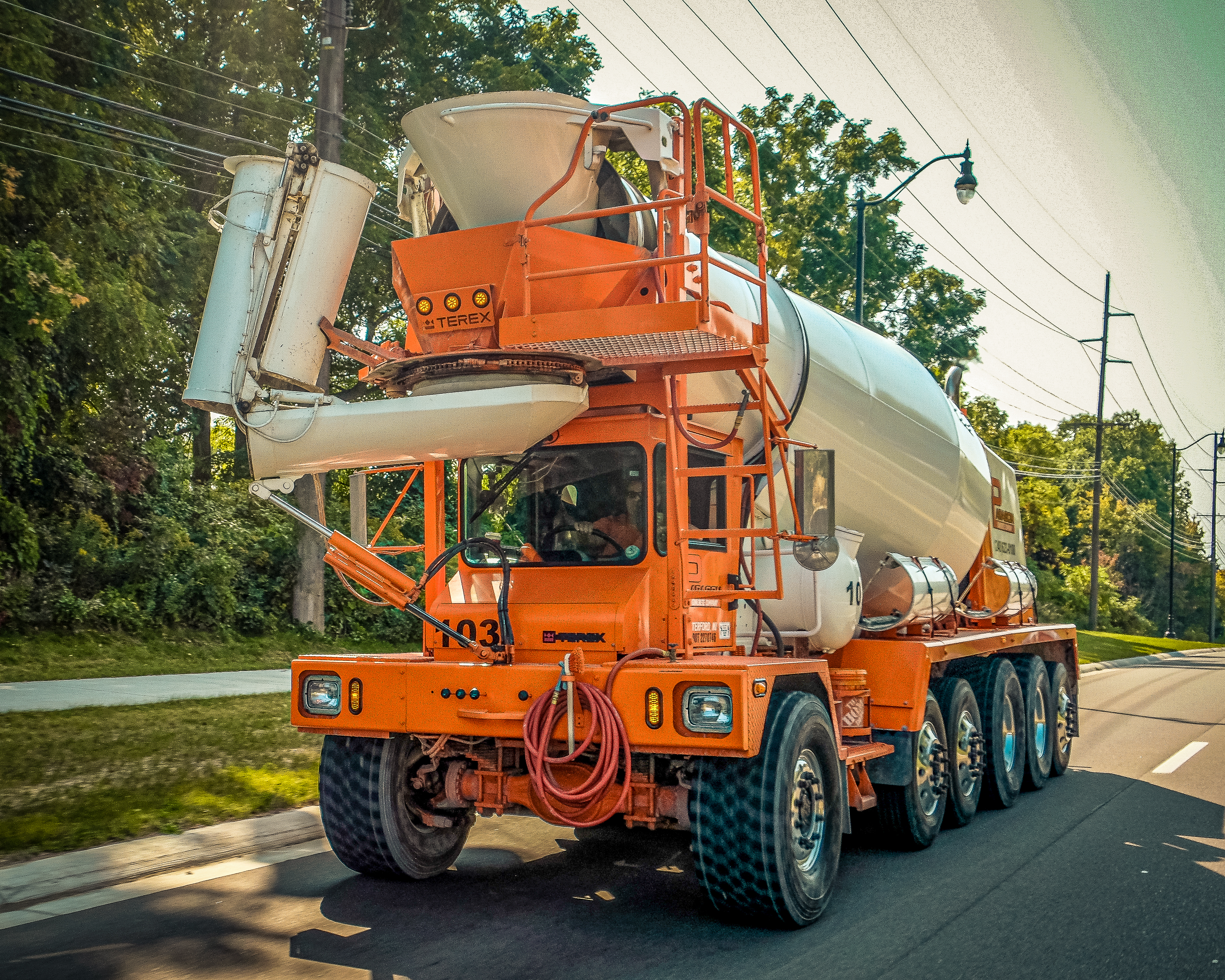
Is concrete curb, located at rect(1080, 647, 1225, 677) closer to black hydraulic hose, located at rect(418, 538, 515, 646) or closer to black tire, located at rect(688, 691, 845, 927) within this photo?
black tire, located at rect(688, 691, 845, 927)

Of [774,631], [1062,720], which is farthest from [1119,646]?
[774,631]

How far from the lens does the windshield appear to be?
6.09m

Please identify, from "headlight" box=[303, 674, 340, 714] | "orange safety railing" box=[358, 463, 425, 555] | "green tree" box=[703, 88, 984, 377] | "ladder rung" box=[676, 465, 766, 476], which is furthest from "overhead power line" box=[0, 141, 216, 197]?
"green tree" box=[703, 88, 984, 377]

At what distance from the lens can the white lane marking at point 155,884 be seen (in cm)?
555

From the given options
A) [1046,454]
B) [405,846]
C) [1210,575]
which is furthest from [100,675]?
[1210,575]

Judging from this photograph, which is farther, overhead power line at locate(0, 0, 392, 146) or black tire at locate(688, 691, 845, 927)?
overhead power line at locate(0, 0, 392, 146)

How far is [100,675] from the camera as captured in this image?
14.3m

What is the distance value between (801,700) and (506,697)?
1.48 meters

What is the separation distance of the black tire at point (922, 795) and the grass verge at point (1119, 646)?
2267 cm

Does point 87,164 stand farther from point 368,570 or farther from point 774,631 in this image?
point 774,631

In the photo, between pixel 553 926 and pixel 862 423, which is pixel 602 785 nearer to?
pixel 553 926

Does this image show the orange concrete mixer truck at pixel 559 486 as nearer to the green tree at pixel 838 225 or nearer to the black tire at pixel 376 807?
the black tire at pixel 376 807

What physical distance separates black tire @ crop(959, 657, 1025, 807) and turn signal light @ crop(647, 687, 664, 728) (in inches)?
189

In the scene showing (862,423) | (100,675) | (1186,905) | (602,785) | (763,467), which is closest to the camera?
(602,785)
